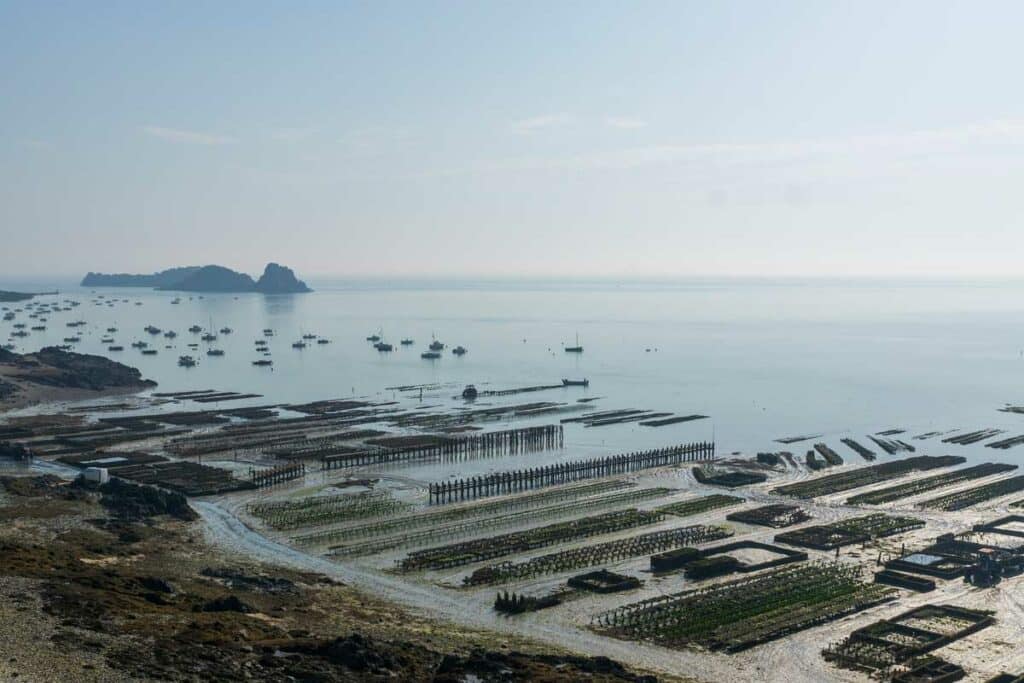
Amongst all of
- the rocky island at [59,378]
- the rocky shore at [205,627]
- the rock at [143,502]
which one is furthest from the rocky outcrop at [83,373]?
the rocky shore at [205,627]

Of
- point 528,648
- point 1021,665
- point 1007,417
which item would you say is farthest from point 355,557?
point 1007,417

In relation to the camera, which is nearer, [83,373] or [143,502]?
[143,502]

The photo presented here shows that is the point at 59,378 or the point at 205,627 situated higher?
the point at 59,378

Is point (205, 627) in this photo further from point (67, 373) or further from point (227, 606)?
point (67, 373)

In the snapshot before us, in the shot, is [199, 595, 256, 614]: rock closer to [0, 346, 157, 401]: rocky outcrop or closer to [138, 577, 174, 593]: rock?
[138, 577, 174, 593]: rock

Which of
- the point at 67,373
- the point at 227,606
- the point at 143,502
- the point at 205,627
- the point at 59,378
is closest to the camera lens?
the point at 205,627

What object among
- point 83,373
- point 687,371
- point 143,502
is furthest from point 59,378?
point 687,371

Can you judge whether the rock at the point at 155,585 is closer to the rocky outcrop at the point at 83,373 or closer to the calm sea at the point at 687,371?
the calm sea at the point at 687,371

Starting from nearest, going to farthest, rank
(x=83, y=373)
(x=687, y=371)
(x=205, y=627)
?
(x=205, y=627) → (x=83, y=373) → (x=687, y=371)

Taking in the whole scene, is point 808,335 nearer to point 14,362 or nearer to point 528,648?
point 14,362
